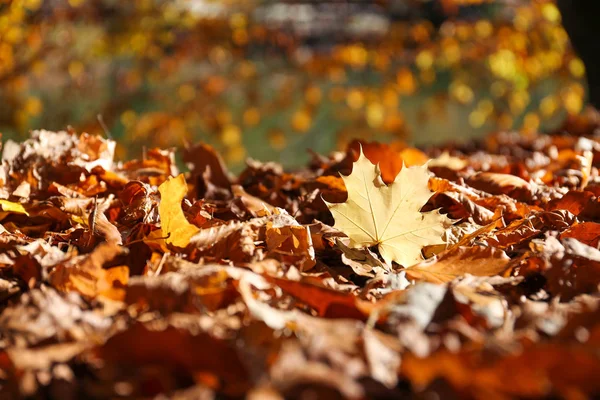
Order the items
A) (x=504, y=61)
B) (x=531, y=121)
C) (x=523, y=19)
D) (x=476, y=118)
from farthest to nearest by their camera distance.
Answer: (x=476, y=118) → (x=531, y=121) → (x=504, y=61) → (x=523, y=19)

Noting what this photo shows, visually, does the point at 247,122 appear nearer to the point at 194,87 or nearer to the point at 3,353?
the point at 194,87

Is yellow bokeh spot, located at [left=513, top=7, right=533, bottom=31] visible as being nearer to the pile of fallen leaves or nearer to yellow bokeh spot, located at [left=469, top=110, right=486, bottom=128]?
yellow bokeh spot, located at [left=469, top=110, right=486, bottom=128]

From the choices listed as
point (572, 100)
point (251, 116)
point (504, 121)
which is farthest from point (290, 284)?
point (504, 121)

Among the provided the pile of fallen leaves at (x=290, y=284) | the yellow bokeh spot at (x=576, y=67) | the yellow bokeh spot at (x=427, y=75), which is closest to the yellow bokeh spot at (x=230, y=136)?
the yellow bokeh spot at (x=427, y=75)

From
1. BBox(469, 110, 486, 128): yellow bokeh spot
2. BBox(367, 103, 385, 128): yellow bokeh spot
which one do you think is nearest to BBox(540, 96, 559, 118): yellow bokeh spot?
BBox(469, 110, 486, 128): yellow bokeh spot

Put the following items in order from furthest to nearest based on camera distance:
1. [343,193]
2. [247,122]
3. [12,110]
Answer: [247,122] → [12,110] → [343,193]

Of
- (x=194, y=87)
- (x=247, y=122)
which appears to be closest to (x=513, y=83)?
(x=247, y=122)

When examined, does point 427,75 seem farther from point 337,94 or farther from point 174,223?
point 174,223
